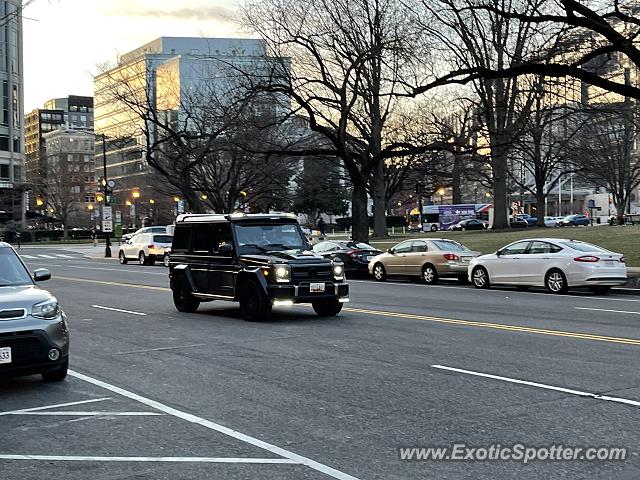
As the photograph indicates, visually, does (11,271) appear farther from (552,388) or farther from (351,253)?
(351,253)

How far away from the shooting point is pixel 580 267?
21469 millimetres

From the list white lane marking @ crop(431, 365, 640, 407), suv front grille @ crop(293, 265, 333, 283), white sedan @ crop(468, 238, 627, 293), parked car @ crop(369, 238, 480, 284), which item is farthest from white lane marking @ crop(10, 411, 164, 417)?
parked car @ crop(369, 238, 480, 284)

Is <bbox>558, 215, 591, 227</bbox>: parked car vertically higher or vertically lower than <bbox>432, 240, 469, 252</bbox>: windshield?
higher

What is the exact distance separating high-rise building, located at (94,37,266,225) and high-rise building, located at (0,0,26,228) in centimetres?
999

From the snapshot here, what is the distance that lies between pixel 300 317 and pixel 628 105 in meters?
29.9

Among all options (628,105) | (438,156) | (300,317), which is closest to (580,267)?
(300,317)

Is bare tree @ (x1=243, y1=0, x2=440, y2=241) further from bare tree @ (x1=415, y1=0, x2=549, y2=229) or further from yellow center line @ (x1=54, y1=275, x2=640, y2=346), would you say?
yellow center line @ (x1=54, y1=275, x2=640, y2=346)

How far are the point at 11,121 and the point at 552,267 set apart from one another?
81705 millimetres

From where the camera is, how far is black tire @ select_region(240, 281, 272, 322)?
14.8 meters

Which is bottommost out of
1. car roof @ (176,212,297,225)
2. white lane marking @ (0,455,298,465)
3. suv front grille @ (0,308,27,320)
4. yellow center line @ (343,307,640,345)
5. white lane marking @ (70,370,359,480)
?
white lane marking @ (0,455,298,465)

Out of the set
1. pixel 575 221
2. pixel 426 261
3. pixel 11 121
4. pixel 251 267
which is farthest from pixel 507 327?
pixel 11 121

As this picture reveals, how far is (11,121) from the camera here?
90500 millimetres

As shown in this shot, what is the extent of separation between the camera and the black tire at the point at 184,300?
17.0 metres

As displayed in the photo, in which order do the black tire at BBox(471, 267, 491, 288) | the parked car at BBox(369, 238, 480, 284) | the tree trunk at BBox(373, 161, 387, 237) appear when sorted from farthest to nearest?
the tree trunk at BBox(373, 161, 387, 237) < the parked car at BBox(369, 238, 480, 284) < the black tire at BBox(471, 267, 491, 288)
